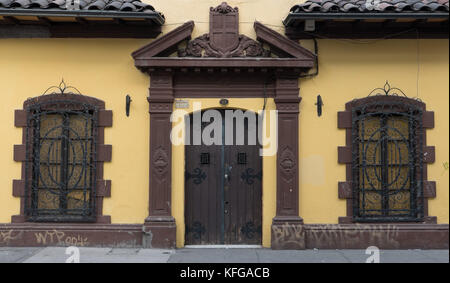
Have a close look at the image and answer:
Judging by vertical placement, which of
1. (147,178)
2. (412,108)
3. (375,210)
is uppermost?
(412,108)

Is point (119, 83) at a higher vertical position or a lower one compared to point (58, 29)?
lower

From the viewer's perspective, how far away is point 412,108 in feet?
A: 26.9

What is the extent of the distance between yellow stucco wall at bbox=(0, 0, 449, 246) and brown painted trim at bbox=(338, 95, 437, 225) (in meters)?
0.10

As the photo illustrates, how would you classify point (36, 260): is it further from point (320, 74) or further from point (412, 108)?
point (412, 108)

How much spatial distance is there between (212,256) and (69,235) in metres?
2.63

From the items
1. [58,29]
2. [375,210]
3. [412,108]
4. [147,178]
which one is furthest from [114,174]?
[412,108]

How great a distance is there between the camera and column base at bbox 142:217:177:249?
805 centimetres

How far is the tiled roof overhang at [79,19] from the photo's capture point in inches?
302

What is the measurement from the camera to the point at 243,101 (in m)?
8.30

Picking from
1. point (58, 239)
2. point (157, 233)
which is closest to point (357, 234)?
point (157, 233)

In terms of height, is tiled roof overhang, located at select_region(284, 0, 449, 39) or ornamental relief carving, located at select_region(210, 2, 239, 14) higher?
ornamental relief carving, located at select_region(210, 2, 239, 14)

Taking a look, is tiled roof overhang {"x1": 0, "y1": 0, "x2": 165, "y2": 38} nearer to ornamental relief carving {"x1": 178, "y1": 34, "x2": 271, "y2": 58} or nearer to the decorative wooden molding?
the decorative wooden molding

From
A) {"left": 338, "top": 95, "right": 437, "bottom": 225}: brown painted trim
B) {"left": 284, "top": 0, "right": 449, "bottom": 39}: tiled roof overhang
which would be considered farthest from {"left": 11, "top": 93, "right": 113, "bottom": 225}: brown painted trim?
{"left": 338, "top": 95, "right": 437, "bottom": 225}: brown painted trim

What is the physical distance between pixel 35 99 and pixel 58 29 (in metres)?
1.35
